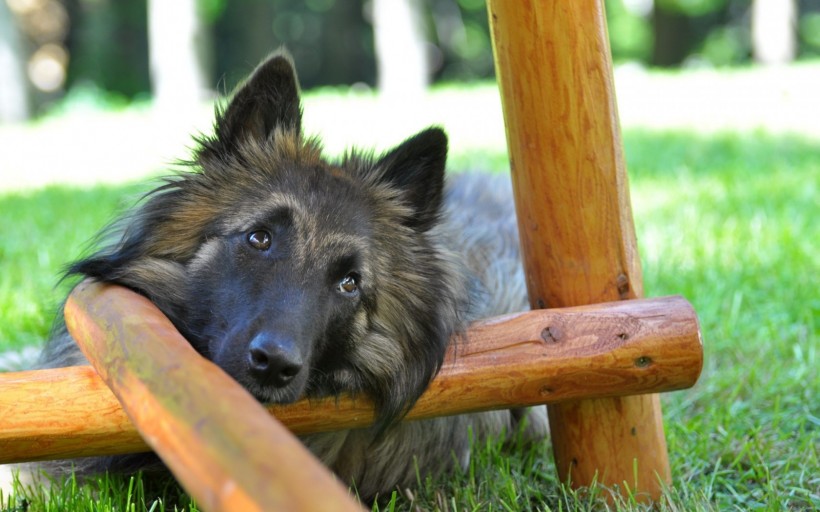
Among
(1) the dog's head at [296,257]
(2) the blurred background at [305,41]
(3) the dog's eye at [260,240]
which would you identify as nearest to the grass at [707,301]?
(1) the dog's head at [296,257]

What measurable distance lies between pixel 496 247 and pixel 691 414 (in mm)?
1528

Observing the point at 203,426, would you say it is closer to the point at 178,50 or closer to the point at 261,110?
the point at 261,110

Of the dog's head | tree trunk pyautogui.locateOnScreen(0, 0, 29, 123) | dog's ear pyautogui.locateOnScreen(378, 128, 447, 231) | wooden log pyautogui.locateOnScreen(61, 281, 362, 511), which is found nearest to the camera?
wooden log pyautogui.locateOnScreen(61, 281, 362, 511)

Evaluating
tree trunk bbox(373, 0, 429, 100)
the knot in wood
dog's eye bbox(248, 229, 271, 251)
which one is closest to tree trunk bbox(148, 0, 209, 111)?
tree trunk bbox(373, 0, 429, 100)

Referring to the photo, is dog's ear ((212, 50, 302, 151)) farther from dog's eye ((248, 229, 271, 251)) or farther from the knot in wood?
the knot in wood

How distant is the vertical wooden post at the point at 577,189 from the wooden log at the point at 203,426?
1.46 m

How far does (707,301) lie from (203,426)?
433 centimetres

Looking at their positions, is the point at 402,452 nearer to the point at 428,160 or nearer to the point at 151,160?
the point at 428,160

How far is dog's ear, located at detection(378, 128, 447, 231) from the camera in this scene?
12.2 feet

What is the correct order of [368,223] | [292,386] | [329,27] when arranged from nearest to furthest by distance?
1. [292,386]
2. [368,223]
3. [329,27]

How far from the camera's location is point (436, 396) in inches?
130

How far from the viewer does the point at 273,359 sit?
2.85 m

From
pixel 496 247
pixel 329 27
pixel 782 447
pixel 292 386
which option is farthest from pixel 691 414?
pixel 329 27

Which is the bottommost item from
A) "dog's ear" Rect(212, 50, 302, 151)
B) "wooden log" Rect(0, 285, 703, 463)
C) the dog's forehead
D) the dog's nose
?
"wooden log" Rect(0, 285, 703, 463)
